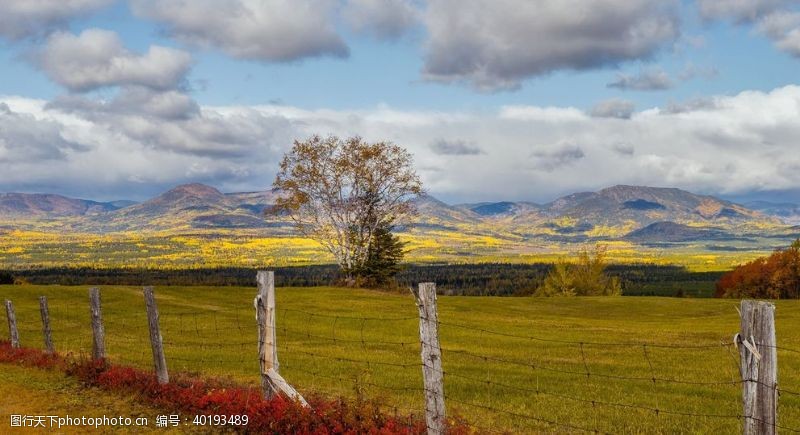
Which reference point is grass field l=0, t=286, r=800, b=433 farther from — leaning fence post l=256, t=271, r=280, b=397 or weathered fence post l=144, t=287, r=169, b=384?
weathered fence post l=144, t=287, r=169, b=384

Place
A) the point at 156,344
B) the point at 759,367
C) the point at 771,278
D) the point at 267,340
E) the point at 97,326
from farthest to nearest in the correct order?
the point at 771,278 < the point at 97,326 < the point at 156,344 < the point at 267,340 < the point at 759,367

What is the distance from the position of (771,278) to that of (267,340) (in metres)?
116

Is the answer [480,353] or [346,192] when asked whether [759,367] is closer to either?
[480,353]

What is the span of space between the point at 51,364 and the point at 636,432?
2125cm

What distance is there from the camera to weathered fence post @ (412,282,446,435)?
12.6m

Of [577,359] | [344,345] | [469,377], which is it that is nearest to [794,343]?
[577,359]

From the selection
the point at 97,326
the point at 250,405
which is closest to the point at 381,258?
the point at 97,326

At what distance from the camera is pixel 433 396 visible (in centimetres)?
1256

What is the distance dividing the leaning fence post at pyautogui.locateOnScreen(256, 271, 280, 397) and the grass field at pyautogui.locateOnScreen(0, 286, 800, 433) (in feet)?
7.98

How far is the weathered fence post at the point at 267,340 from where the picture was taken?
1559 centimetres

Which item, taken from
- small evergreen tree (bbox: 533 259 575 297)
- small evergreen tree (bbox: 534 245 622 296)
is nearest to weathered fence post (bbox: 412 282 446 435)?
small evergreen tree (bbox: 533 259 575 297)

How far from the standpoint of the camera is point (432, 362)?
12625mm

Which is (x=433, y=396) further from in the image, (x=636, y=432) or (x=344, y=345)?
(x=344, y=345)

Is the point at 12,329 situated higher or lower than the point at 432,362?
lower
